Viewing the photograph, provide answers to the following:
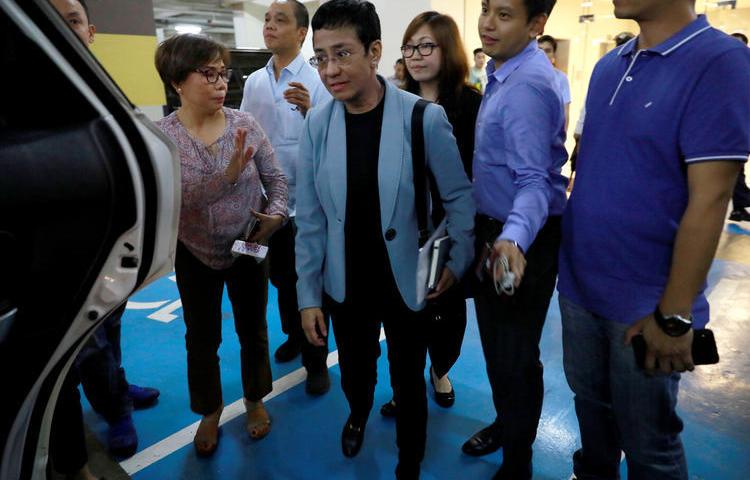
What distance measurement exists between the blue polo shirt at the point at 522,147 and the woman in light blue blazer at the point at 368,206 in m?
0.10

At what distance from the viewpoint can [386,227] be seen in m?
1.62

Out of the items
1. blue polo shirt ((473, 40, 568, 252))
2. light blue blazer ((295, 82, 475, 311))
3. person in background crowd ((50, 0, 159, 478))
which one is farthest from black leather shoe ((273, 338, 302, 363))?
blue polo shirt ((473, 40, 568, 252))

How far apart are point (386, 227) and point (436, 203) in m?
0.33

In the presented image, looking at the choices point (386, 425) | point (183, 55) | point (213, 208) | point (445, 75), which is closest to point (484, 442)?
point (386, 425)

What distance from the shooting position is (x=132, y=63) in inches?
204

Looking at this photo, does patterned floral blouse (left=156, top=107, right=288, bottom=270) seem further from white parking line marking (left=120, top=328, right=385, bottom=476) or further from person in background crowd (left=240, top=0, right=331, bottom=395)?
white parking line marking (left=120, top=328, right=385, bottom=476)

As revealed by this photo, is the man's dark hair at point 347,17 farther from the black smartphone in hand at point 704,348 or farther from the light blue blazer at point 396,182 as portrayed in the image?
the black smartphone in hand at point 704,348

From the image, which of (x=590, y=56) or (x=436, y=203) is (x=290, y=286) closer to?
(x=436, y=203)

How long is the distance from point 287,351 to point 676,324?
7.73ft

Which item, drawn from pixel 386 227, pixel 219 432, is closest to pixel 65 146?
pixel 386 227

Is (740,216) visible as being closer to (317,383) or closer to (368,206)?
(317,383)

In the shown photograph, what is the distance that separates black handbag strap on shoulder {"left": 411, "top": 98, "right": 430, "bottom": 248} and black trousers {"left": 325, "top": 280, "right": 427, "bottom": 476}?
0.31m

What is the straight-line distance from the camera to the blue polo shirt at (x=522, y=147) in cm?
140

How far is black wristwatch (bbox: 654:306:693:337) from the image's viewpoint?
1.14 metres
